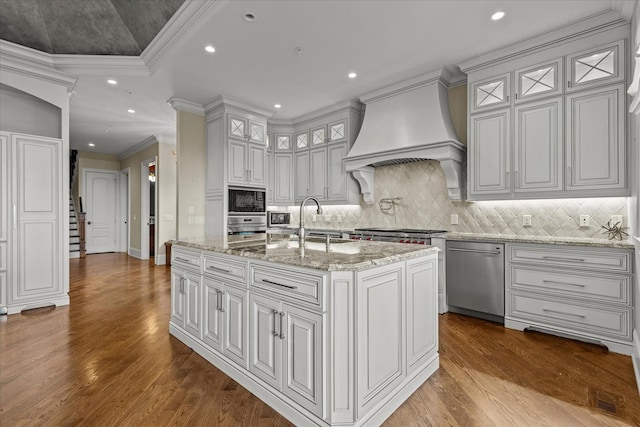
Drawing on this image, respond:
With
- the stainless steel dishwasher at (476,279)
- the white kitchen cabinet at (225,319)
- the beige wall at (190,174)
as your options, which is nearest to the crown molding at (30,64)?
the beige wall at (190,174)

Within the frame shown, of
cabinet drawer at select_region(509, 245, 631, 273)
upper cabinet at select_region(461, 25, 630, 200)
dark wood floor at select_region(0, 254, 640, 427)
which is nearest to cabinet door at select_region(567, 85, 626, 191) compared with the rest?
upper cabinet at select_region(461, 25, 630, 200)

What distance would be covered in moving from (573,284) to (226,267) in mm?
2939

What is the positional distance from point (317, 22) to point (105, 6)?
2.35 metres

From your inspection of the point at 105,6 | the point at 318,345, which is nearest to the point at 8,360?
the point at 318,345

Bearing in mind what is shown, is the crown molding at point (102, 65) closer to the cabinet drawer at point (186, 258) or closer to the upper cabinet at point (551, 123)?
the cabinet drawer at point (186, 258)

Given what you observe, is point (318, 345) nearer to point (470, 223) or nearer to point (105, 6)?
point (470, 223)

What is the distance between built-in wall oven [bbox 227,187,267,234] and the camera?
15.9ft

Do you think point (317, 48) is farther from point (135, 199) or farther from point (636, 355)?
point (135, 199)

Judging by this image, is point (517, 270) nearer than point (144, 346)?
No

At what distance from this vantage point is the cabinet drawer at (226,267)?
2010 mm

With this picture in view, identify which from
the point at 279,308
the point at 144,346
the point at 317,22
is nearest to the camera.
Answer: the point at 279,308

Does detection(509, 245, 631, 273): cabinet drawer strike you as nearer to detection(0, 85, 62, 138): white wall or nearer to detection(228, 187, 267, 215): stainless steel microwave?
detection(228, 187, 267, 215): stainless steel microwave

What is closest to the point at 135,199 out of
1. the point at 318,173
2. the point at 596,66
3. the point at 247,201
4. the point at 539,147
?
the point at 247,201

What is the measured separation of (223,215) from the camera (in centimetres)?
477
